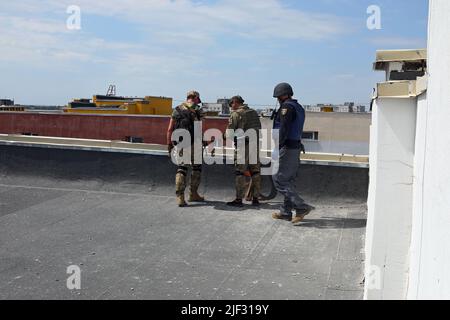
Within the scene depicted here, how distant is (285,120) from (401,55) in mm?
2252

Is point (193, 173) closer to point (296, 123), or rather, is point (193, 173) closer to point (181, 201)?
point (181, 201)

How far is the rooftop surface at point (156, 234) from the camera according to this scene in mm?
4125

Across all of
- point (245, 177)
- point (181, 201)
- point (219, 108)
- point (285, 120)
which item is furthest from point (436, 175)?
point (219, 108)

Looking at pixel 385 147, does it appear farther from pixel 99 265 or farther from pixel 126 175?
pixel 126 175

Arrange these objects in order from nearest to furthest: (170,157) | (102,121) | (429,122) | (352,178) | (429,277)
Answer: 1. (429,277)
2. (429,122)
3. (352,178)
4. (170,157)
5. (102,121)

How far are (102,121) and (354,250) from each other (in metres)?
26.5

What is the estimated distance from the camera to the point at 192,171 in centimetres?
753

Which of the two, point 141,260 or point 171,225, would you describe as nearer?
point 141,260

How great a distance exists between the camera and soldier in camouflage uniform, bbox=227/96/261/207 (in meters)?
7.15

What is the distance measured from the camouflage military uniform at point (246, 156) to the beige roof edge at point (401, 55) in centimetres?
317

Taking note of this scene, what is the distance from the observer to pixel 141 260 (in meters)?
4.79

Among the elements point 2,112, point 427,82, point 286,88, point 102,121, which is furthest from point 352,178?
point 2,112

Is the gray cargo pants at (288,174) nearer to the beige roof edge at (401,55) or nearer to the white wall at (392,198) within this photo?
the beige roof edge at (401,55)

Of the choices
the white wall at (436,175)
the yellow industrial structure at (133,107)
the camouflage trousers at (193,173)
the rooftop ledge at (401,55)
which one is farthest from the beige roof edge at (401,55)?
the yellow industrial structure at (133,107)
